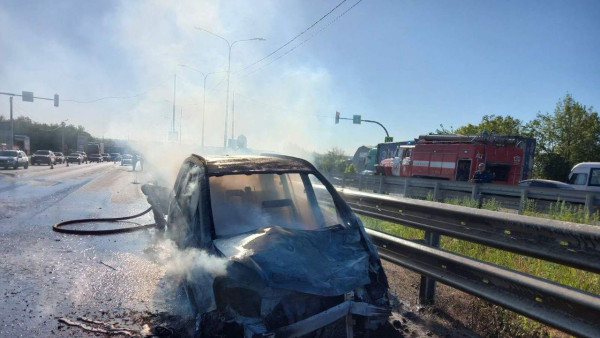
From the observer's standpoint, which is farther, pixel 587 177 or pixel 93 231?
pixel 587 177

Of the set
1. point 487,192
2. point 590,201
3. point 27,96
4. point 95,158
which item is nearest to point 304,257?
point 590,201

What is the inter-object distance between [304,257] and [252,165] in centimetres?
146

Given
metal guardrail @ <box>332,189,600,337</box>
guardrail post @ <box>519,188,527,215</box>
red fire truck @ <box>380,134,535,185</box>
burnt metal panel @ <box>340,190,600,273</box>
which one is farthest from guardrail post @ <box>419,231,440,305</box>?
red fire truck @ <box>380,134,535,185</box>

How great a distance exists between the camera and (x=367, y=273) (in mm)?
2998

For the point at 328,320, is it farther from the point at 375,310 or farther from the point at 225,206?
the point at 225,206

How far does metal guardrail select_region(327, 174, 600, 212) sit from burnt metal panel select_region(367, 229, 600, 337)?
6.83 metres

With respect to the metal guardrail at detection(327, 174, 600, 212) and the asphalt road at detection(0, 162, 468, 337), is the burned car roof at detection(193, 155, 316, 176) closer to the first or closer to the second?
the asphalt road at detection(0, 162, 468, 337)

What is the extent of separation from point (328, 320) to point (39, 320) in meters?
2.80

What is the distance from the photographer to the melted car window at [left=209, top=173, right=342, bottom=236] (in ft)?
12.1

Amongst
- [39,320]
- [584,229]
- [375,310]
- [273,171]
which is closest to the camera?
[584,229]

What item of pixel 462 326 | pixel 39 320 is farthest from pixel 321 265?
pixel 39 320

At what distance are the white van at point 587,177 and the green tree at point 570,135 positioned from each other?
64.2ft

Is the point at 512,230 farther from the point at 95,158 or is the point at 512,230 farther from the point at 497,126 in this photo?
the point at 95,158

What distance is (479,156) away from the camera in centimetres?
1811
